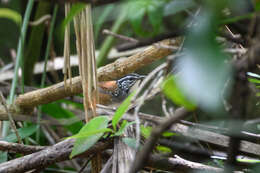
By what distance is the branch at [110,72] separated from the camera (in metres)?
1.34

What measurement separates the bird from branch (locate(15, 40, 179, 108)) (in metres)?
0.08

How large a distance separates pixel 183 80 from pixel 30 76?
2457 mm

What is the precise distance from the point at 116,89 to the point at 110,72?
0.23 m

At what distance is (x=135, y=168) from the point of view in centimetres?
60

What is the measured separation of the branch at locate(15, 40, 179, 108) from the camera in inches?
52.7

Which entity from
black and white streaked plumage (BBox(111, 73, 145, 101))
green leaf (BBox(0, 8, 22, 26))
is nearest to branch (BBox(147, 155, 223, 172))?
green leaf (BBox(0, 8, 22, 26))

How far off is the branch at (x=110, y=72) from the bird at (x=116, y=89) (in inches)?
3.3

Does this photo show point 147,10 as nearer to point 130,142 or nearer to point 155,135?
point 155,135

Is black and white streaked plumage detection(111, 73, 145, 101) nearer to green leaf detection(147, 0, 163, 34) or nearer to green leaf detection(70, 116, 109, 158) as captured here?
green leaf detection(70, 116, 109, 158)

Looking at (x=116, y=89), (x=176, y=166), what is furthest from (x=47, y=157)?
(x=116, y=89)

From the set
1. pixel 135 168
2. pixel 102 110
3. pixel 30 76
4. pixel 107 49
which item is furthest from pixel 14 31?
pixel 135 168

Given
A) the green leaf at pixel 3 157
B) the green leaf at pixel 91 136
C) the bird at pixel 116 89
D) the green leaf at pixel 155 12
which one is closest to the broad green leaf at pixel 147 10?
the green leaf at pixel 155 12

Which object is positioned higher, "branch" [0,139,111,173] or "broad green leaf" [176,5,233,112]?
"broad green leaf" [176,5,233,112]

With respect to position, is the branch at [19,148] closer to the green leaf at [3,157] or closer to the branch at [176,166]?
the green leaf at [3,157]
